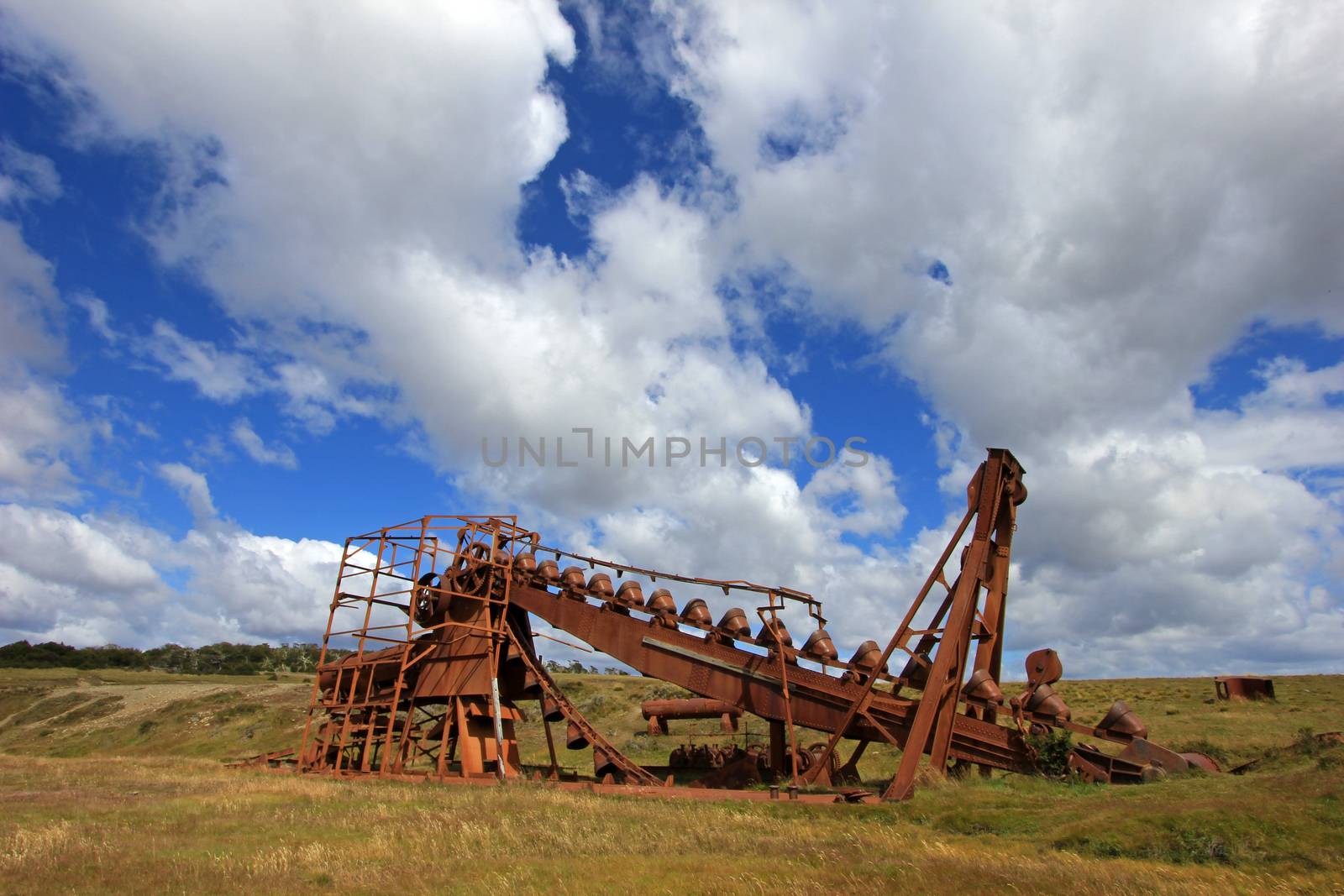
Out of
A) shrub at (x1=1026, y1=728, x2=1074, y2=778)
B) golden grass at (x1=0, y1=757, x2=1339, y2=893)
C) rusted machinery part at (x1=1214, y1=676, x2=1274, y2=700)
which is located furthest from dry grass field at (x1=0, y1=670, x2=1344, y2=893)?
rusted machinery part at (x1=1214, y1=676, x2=1274, y2=700)

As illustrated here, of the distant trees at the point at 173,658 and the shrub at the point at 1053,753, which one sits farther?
the distant trees at the point at 173,658

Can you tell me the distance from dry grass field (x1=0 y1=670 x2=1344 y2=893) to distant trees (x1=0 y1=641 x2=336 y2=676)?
85599 millimetres

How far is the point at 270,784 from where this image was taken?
17688mm

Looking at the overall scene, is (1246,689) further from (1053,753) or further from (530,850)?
(530,850)

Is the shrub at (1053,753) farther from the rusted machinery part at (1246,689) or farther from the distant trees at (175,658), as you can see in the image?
the distant trees at (175,658)

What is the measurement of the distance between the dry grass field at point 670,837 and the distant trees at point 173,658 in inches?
3370

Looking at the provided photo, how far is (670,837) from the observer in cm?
1098

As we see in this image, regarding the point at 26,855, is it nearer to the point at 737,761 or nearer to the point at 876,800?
the point at 876,800

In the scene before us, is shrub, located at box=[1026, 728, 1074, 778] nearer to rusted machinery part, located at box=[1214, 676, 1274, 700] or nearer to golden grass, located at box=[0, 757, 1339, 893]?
golden grass, located at box=[0, 757, 1339, 893]

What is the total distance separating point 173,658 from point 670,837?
397 ft

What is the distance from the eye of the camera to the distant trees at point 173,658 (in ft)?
319

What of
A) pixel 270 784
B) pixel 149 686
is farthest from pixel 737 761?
pixel 149 686

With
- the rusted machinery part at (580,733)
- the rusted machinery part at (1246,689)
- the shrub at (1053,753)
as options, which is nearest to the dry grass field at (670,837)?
the shrub at (1053,753)

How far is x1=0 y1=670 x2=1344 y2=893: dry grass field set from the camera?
8188 mm
